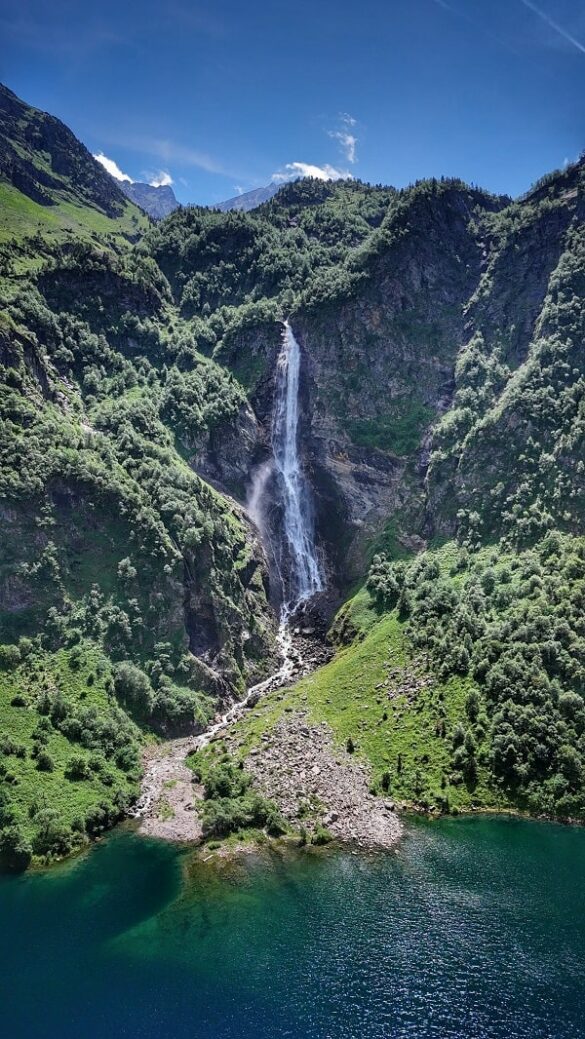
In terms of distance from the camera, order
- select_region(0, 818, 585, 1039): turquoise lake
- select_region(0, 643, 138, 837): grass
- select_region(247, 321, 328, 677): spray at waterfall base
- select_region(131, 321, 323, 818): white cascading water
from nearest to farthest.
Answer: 1. select_region(0, 818, 585, 1039): turquoise lake
2. select_region(0, 643, 138, 837): grass
3. select_region(131, 321, 323, 818): white cascading water
4. select_region(247, 321, 328, 677): spray at waterfall base

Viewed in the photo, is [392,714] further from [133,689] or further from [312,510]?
[312,510]

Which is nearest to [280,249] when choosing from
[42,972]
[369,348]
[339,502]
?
[369,348]

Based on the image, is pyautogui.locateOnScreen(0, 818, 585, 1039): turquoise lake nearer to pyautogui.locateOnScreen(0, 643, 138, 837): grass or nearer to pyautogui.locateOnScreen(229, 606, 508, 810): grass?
pyautogui.locateOnScreen(0, 643, 138, 837): grass

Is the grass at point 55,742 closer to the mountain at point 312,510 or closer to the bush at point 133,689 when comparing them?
the mountain at point 312,510

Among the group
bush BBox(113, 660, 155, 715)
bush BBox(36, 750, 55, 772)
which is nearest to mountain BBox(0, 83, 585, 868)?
bush BBox(113, 660, 155, 715)

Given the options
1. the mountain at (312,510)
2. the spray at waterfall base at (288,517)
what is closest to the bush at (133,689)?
the mountain at (312,510)
